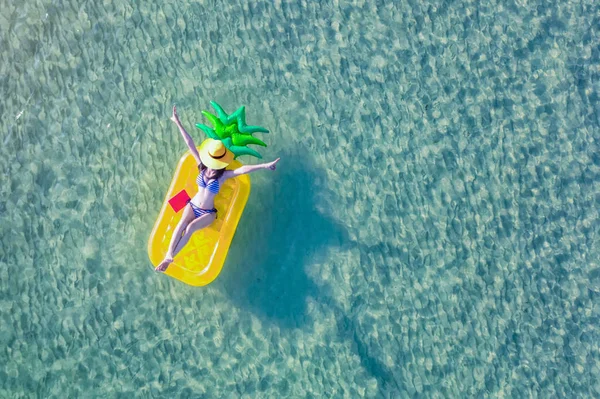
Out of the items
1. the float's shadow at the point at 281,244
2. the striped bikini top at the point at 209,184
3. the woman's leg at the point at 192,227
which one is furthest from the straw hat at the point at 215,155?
the float's shadow at the point at 281,244

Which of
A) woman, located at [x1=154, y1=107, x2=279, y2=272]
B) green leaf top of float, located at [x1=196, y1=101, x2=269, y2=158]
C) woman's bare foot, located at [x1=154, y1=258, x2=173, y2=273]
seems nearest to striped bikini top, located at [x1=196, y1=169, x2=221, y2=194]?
woman, located at [x1=154, y1=107, x2=279, y2=272]

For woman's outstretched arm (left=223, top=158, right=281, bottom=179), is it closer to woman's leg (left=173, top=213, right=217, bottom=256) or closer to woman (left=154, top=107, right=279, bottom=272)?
woman (left=154, top=107, right=279, bottom=272)

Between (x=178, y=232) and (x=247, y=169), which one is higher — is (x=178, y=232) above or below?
below

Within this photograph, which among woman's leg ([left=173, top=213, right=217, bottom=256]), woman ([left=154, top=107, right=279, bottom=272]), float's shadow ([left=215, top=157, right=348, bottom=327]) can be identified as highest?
woman ([left=154, top=107, right=279, bottom=272])

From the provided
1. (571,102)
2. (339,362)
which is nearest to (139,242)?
(339,362)

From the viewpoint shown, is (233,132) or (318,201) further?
(318,201)

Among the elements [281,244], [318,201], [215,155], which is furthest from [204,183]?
[318,201]

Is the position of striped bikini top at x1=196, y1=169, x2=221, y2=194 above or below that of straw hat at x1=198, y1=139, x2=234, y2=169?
below

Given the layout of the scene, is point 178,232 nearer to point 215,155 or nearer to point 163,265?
point 163,265
